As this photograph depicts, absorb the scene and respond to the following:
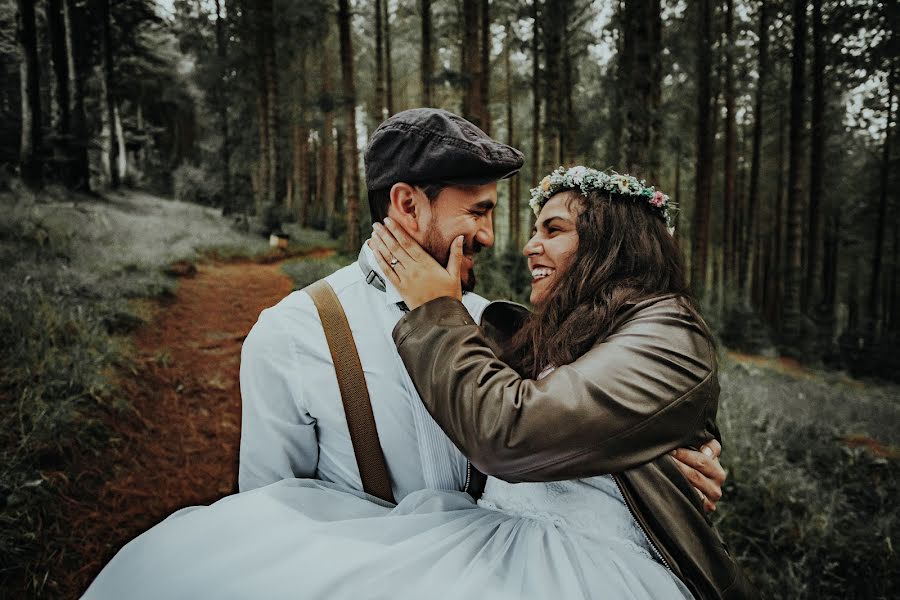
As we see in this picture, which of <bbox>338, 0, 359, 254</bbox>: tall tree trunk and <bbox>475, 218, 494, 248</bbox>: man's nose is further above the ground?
<bbox>338, 0, 359, 254</bbox>: tall tree trunk

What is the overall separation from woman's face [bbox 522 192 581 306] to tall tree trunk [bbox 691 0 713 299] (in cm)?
848

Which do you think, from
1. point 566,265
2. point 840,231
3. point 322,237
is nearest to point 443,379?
point 566,265

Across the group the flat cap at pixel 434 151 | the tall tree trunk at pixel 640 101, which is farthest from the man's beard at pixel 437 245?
the tall tree trunk at pixel 640 101

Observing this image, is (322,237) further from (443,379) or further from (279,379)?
(443,379)

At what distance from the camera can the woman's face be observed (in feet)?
5.89

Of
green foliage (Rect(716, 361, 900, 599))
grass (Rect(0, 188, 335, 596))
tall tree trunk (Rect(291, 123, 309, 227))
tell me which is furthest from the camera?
tall tree trunk (Rect(291, 123, 309, 227))

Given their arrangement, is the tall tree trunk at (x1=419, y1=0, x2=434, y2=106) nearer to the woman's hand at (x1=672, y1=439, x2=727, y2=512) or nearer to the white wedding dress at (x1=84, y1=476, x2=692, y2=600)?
the woman's hand at (x1=672, y1=439, x2=727, y2=512)

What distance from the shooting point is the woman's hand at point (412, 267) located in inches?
54.4

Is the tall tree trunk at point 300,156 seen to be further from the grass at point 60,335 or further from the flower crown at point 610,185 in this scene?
the flower crown at point 610,185

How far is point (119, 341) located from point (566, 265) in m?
2.75

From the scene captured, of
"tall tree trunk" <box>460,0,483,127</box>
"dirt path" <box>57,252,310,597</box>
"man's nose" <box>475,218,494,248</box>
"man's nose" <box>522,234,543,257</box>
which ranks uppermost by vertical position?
"tall tree trunk" <box>460,0,483,127</box>

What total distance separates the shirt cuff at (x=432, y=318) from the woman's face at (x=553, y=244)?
58cm

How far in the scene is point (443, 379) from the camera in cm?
120

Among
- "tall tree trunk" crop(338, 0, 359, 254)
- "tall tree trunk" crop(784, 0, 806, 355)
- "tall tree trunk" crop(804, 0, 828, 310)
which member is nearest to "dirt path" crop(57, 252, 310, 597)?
"tall tree trunk" crop(338, 0, 359, 254)
